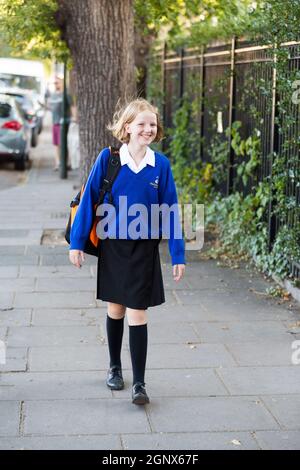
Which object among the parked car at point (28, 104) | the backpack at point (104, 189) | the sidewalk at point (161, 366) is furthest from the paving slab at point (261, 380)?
the parked car at point (28, 104)

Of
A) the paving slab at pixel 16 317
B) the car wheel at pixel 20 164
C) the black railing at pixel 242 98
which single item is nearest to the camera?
the paving slab at pixel 16 317

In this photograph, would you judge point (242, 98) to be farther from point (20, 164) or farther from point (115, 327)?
point (20, 164)

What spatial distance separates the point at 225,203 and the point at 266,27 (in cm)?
281

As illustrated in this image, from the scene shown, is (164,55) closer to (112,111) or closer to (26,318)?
(112,111)

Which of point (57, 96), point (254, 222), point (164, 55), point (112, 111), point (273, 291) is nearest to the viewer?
point (273, 291)

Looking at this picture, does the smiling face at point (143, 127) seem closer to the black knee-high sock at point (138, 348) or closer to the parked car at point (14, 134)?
the black knee-high sock at point (138, 348)

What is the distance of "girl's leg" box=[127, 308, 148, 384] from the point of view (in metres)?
5.18

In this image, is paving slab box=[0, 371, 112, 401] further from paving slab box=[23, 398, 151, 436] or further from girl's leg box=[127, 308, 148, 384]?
girl's leg box=[127, 308, 148, 384]

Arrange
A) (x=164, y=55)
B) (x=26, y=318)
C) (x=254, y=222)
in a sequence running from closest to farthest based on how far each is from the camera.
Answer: (x=26, y=318) → (x=254, y=222) → (x=164, y=55)

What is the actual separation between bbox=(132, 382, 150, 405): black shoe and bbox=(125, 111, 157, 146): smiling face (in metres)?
1.37

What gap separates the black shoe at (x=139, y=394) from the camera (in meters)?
5.09

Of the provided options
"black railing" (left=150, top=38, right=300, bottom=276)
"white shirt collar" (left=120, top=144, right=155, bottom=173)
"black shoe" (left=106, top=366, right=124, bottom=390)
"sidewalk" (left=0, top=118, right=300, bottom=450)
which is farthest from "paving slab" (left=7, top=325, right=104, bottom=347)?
"black railing" (left=150, top=38, right=300, bottom=276)
